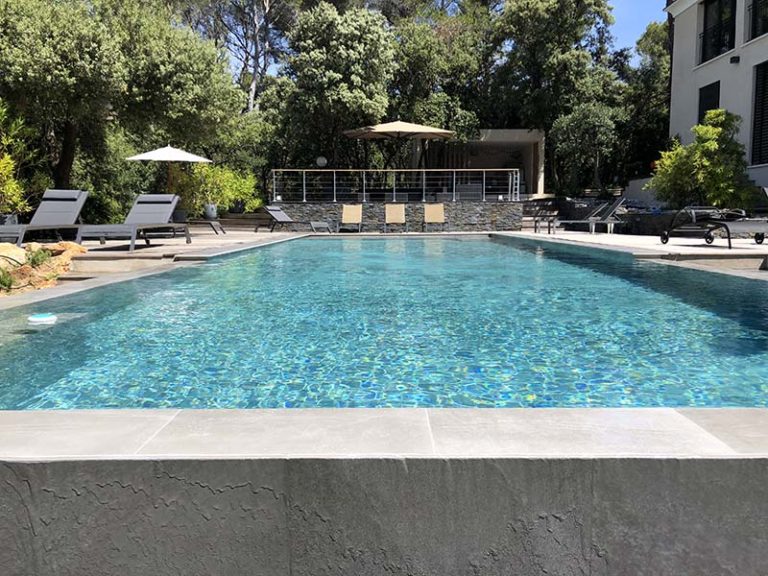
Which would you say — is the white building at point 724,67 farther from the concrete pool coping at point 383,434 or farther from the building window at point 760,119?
the concrete pool coping at point 383,434

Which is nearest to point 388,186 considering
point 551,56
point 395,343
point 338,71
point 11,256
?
point 338,71

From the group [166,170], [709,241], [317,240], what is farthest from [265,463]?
[166,170]

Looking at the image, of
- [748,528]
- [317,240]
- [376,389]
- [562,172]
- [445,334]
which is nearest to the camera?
[748,528]

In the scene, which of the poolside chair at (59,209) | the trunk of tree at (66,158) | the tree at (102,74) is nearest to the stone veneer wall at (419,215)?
the tree at (102,74)

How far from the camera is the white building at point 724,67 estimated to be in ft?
51.6

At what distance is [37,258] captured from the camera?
739 cm

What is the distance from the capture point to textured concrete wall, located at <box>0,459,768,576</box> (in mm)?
1594

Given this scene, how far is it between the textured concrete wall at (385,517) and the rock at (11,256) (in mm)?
6362

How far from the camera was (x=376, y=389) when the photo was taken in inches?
132

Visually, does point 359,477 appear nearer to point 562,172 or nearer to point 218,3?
point 562,172

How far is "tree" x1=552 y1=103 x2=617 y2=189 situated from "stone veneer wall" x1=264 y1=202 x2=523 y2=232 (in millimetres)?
4325

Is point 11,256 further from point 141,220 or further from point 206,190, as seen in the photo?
point 206,190

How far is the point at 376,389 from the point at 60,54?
11929mm

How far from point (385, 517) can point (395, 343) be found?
278 centimetres
